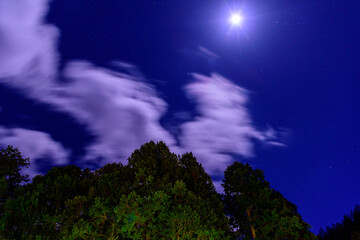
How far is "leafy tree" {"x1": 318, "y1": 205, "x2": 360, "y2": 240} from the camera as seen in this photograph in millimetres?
49319

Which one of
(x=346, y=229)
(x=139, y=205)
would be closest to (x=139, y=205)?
(x=139, y=205)

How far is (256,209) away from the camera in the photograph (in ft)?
90.6

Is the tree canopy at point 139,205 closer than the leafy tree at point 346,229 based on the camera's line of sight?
Yes

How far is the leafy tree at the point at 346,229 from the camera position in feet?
162

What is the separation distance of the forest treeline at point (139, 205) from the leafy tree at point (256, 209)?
0.36ft

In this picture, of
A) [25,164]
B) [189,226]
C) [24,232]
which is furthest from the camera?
[25,164]

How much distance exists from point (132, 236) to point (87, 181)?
8890 millimetres

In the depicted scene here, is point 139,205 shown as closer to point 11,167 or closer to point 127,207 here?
point 127,207

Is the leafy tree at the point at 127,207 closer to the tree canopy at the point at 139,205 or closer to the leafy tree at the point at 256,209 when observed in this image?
the tree canopy at the point at 139,205

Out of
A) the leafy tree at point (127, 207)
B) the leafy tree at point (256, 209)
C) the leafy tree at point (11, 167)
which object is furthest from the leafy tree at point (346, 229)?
the leafy tree at point (11, 167)

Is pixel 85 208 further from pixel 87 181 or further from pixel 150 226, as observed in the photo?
pixel 150 226

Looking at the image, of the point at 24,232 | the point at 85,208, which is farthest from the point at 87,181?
the point at 24,232

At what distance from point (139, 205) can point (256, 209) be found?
16.5 meters

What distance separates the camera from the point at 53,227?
760 inches
